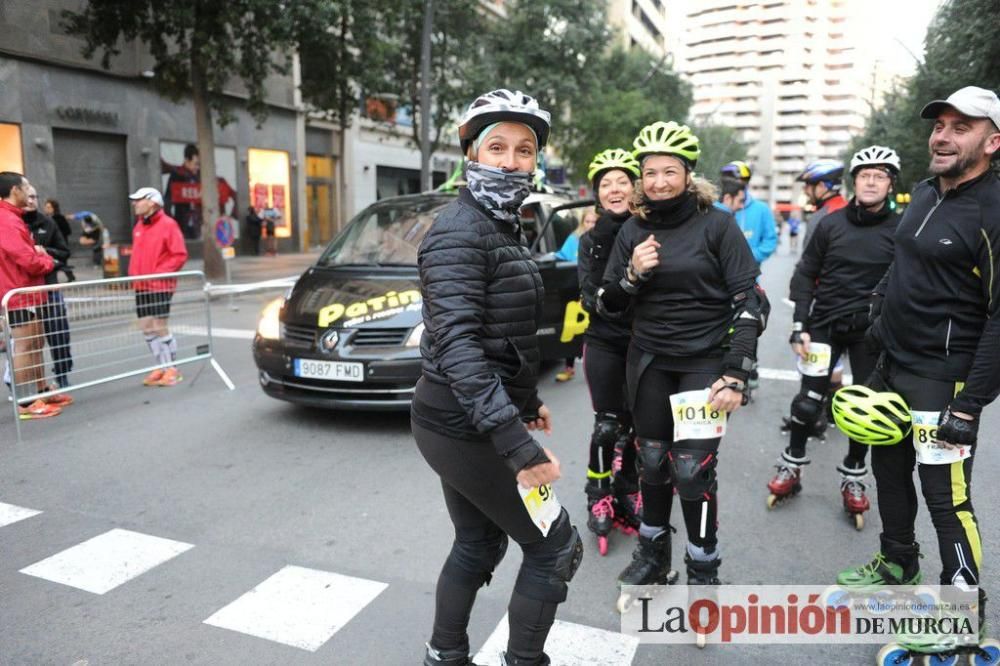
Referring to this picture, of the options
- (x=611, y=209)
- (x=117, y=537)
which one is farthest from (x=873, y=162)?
(x=117, y=537)

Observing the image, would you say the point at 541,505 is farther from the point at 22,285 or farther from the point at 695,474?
the point at 22,285

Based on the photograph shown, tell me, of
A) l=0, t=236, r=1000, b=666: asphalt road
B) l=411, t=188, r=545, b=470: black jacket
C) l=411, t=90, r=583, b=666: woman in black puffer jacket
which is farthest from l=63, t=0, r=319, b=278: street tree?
l=411, t=188, r=545, b=470: black jacket

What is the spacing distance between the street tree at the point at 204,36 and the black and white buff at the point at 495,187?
14148mm

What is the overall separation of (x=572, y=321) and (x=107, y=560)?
4627mm

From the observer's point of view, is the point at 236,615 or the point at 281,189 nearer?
the point at 236,615

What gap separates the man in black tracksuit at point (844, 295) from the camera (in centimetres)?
421

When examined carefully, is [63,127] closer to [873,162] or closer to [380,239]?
[380,239]

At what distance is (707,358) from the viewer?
10.2 feet

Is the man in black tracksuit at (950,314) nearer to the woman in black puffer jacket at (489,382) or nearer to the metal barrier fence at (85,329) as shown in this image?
the woman in black puffer jacket at (489,382)

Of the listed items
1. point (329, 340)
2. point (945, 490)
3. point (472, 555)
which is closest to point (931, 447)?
point (945, 490)

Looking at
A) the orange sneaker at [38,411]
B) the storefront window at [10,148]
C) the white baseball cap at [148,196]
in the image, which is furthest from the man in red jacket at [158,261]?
the storefront window at [10,148]

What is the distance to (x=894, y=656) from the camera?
2.76m

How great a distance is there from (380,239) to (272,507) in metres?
3.06

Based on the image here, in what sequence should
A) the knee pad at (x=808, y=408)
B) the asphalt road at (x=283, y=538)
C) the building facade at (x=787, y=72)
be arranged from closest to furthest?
the asphalt road at (x=283, y=538), the knee pad at (x=808, y=408), the building facade at (x=787, y=72)
